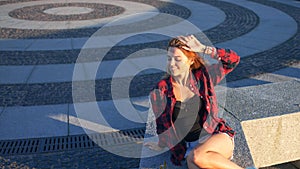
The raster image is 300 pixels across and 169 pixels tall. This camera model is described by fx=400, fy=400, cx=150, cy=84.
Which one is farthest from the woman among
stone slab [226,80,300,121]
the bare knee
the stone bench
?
stone slab [226,80,300,121]

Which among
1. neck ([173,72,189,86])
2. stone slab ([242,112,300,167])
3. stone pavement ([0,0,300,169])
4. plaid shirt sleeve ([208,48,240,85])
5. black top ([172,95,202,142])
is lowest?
stone pavement ([0,0,300,169])

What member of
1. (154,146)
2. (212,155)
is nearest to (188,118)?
(212,155)

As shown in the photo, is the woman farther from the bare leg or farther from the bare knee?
the bare knee

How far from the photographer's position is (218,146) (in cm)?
414

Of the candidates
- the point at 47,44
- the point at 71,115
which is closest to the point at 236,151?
the point at 71,115

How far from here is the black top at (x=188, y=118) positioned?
425cm

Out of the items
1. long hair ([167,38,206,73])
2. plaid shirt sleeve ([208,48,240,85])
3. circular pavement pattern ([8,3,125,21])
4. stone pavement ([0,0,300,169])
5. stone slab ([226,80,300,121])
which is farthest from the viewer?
circular pavement pattern ([8,3,125,21])

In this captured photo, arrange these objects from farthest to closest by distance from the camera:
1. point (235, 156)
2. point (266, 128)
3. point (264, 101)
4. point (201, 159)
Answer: point (264, 101) < point (266, 128) < point (235, 156) < point (201, 159)

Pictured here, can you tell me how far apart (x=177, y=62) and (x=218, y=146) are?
3.19ft

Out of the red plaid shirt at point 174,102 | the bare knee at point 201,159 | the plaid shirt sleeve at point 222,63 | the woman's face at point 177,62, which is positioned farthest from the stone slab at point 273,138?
the woman's face at point 177,62

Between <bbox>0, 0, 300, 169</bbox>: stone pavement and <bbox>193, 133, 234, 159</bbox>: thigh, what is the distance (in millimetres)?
353

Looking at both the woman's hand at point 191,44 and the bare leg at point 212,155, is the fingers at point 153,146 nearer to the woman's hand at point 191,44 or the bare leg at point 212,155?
the bare leg at point 212,155

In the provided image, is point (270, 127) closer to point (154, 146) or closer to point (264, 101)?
point (264, 101)

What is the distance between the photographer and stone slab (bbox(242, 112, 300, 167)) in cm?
492
